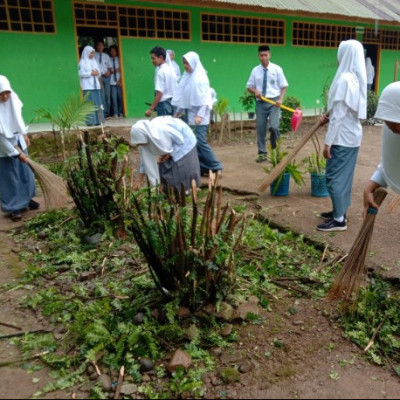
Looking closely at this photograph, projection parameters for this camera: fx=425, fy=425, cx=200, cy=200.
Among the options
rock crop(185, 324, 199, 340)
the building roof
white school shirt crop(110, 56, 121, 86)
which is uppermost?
the building roof

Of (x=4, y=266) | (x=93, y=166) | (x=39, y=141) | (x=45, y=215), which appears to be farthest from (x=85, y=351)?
(x=39, y=141)

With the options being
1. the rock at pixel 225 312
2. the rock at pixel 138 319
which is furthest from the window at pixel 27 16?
the rock at pixel 225 312

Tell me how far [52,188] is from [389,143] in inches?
128

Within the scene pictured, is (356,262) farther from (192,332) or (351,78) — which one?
(351,78)

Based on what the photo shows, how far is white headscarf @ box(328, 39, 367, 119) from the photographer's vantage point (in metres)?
3.58

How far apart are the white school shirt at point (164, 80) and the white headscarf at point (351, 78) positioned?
3.43 metres

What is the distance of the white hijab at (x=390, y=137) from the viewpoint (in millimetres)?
1999

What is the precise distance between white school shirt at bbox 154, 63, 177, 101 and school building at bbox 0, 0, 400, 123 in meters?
2.52

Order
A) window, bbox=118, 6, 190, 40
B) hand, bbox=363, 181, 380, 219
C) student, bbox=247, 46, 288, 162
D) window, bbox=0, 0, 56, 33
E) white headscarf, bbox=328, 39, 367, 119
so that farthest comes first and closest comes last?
window, bbox=118, 6, 190, 40 → window, bbox=0, 0, 56, 33 → student, bbox=247, 46, 288, 162 → white headscarf, bbox=328, 39, 367, 119 → hand, bbox=363, 181, 380, 219

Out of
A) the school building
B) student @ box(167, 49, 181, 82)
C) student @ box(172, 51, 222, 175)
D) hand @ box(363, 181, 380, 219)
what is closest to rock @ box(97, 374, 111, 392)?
hand @ box(363, 181, 380, 219)

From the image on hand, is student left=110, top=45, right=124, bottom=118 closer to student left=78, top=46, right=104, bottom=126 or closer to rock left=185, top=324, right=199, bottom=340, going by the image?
student left=78, top=46, right=104, bottom=126

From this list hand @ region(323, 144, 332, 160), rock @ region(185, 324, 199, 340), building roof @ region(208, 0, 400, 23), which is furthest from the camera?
building roof @ region(208, 0, 400, 23)

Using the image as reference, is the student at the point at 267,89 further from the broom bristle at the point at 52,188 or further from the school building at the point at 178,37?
the broom bristle at the point at 52,188

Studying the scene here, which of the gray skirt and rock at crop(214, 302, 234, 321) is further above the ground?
the gray skirt
